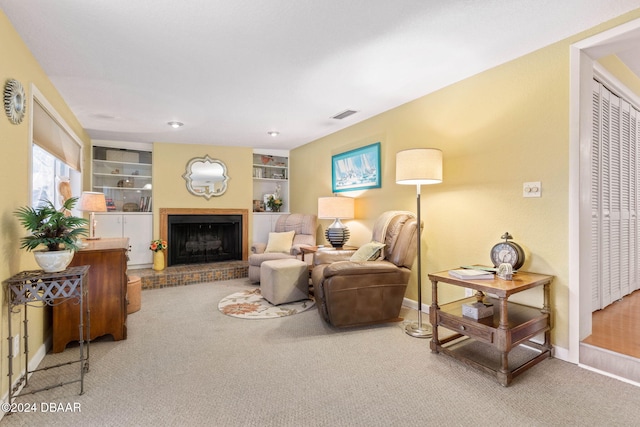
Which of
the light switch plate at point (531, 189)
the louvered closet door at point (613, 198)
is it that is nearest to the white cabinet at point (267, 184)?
the light switch plate at point (531, 189)

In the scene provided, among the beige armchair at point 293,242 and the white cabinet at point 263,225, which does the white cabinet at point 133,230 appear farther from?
the beige armchair at point 293,242

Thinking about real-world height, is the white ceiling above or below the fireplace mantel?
above

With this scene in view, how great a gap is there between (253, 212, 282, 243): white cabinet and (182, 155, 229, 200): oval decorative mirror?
32.9 inches

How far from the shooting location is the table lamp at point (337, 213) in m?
4.03

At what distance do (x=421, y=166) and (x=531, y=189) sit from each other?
84 cm

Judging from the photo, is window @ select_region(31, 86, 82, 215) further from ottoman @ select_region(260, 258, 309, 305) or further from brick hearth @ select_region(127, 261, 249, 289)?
ottoman @ select_region(260, 258, 309, 305)

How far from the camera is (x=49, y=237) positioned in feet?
6.22

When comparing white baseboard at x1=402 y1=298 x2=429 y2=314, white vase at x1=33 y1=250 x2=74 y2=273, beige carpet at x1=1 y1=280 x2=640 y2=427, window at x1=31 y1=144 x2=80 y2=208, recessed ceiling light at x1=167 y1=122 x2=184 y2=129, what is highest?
recessed ceiling light at x1=167 y1=122 x2=184 y2=129

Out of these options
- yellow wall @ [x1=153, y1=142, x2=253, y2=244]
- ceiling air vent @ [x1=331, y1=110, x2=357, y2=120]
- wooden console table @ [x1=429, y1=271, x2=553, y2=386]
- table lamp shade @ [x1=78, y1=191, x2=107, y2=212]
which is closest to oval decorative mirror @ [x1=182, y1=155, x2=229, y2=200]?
yellow wall @ [x1=153, y1=142, x2=253, y2=244]

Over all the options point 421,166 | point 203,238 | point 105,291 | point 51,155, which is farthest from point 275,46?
point 203,238

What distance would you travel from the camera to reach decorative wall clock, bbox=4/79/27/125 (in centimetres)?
183

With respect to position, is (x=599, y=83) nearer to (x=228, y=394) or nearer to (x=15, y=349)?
(x=228, y=394)

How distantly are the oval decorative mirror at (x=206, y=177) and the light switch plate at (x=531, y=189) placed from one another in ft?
15.3

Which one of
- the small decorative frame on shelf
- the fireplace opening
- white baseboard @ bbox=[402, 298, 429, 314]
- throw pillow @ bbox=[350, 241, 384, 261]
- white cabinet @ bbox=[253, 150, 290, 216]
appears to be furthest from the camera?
white cabinet @ bbox=[253, 150, 290, 216]
